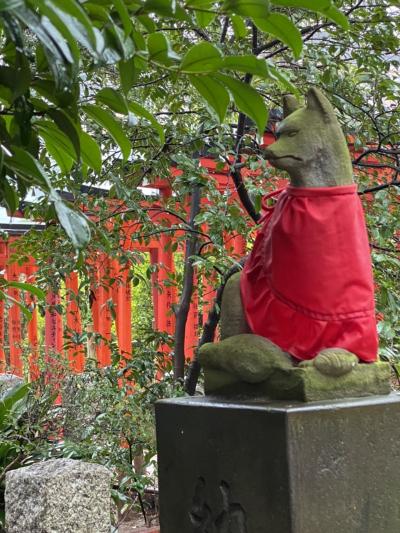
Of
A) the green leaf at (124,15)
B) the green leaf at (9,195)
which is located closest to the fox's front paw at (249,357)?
the green leaf at (9,195)

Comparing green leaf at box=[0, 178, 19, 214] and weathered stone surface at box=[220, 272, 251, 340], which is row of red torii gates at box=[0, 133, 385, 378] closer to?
weathered stone surface at box=[220, 272, 251, 340]

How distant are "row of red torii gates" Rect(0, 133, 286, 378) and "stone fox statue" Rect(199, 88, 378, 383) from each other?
1.97m

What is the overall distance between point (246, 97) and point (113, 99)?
0.21 m

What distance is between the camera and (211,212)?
3375mm

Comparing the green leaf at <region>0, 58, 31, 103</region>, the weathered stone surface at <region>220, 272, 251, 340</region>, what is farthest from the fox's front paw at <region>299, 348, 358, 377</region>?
the green leaf at <region>0, 58, 31, 103</region>

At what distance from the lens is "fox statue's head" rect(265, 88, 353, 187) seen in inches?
78.7

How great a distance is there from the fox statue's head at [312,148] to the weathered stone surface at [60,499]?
1.85 meters

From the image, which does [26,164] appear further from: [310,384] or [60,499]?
[60,499]

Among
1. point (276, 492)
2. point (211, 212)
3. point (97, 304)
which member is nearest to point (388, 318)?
point (211, 212)

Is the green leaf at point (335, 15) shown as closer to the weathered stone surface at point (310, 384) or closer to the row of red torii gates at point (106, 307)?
the weathered stone surface at point (310, 384)

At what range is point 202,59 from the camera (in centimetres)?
95

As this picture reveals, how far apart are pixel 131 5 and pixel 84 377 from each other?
362 centimetres

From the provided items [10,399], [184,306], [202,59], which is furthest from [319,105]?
[10,399]

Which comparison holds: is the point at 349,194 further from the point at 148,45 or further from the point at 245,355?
the point at 148,45
